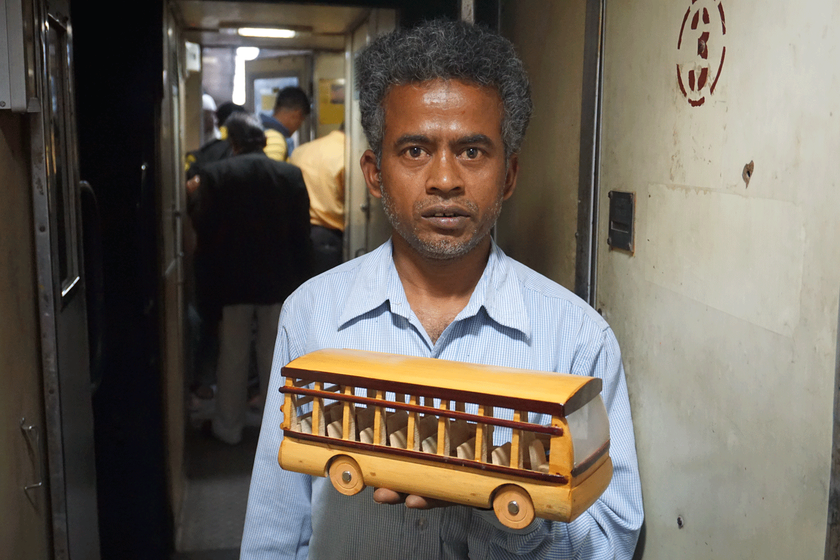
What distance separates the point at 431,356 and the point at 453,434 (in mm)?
276

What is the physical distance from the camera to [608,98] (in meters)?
1.55

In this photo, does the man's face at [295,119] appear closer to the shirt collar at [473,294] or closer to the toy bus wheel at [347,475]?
the shirt collar at [473,294]

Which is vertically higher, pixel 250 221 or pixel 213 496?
pixel 250 221

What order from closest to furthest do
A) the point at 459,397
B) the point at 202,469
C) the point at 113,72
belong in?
the point at 459,397 < the point at 113,72 < the point at 202,469

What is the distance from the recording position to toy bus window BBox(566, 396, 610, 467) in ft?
3.10

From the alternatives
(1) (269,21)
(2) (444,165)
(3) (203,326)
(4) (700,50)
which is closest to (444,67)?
(2) (444,165)

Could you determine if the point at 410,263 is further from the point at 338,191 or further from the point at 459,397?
the point at 338,191

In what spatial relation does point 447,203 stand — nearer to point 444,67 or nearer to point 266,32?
point 444,67

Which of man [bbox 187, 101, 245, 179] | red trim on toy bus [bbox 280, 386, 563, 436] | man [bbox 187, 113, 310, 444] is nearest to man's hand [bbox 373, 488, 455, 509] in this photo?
red trim on toy bus [bbox 280, 386, 563, 436]

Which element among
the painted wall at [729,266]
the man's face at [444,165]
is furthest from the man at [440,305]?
the painted wall at [729,266]

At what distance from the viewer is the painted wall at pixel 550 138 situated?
1.73 m

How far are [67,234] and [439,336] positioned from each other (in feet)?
4.20

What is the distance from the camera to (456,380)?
0.98 m

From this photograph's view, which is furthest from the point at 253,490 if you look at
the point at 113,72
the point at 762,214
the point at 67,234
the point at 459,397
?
the point at 113,72
